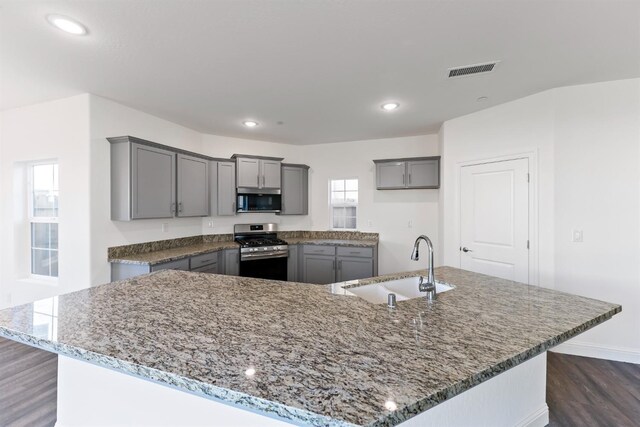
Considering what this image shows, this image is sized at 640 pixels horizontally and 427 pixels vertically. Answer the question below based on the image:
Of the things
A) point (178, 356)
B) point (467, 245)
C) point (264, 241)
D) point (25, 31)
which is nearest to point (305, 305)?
point (178, 356)

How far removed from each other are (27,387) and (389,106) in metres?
4.13

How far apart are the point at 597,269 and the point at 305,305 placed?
3.00m

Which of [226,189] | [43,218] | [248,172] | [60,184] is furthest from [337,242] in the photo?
[43,218]

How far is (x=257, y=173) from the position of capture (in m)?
4.67

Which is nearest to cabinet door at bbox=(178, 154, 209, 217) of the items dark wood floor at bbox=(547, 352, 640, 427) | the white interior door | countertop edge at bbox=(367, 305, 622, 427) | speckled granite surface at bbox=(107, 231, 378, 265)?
speckled granite surface at bbox=(107, 231, 378, 265)

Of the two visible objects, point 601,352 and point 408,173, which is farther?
point 408,173

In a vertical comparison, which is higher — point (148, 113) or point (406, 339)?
point (148, 113)

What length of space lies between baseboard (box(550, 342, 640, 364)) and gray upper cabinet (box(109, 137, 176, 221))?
4499mm

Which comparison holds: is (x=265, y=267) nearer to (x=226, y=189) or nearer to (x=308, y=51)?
(x=226, y=189)

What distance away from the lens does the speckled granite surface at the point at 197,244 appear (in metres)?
3.23

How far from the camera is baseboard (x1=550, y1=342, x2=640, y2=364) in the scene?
2709 millimetres

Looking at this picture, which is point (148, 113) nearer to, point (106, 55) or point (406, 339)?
point (106, 55)

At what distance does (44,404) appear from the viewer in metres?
2.12

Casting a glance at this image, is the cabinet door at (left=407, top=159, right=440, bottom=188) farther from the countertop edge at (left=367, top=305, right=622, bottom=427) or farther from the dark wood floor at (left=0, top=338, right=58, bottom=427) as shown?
the dark wood floor at (left=0, top=338, right=58, bottom=427)
